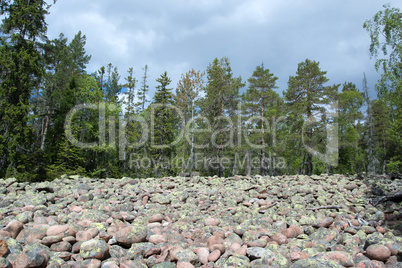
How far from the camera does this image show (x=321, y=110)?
57.3 ft

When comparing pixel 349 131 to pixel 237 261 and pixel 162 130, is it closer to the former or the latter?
pixel 162 130

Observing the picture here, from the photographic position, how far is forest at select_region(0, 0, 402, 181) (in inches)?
523

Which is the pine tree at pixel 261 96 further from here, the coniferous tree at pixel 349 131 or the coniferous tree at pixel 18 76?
the coniferous tree at pixel 18 76

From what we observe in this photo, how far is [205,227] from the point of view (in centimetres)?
412

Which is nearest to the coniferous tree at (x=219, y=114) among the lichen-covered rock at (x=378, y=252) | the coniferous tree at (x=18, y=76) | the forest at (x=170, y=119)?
the forest at (x=170, y=119)

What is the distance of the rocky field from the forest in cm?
923

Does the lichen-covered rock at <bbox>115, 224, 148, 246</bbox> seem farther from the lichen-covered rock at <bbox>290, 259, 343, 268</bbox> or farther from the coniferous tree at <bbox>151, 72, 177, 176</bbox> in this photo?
the coniferous tree at <bbox>151, 72, 177, 176</bbox>

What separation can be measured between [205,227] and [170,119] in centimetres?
1778

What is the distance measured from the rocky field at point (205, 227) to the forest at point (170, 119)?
9.23 meters

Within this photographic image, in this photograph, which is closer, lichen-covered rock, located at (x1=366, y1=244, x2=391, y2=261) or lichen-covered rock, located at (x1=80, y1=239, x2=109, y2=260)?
lichen-covered rock, located at (x1=80, y1=239, x2=109, y2=260)

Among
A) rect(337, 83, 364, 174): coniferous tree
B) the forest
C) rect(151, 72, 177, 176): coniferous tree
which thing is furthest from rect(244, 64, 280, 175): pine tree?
rect(151, 72, 177, 176): coniferous tree

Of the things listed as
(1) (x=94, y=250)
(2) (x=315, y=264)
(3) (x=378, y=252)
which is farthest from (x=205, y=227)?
(3) (x=378, y=252)

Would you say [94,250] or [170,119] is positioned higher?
[170,119]

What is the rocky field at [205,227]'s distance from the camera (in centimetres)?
271
